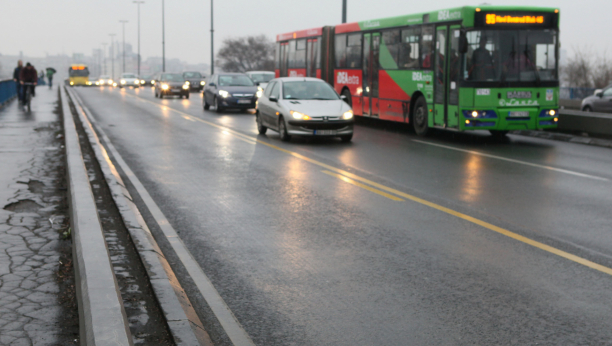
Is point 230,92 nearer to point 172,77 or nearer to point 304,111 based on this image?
point 304,111

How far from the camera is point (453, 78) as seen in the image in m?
16.6

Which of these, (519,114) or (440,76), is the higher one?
(440,76)

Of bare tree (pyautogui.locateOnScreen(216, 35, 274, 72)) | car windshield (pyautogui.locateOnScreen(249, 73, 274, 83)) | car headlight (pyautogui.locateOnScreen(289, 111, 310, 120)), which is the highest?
bare tree (pyautogui.locateOnScreen(216, 35, 274, 72))

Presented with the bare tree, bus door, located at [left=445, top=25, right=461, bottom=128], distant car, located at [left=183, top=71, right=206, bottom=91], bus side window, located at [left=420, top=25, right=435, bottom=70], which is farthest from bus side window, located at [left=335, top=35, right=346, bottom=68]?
the bare tree

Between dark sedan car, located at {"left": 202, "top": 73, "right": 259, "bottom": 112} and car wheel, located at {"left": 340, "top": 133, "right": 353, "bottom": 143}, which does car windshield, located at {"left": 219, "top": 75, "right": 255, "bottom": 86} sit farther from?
car wheel, located at {"left": 340, "top": 133, "right": 353, "bottom": 143}

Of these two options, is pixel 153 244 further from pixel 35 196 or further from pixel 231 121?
pixel 231 121

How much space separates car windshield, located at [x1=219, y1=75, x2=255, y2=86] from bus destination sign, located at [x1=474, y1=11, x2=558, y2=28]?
1455cm

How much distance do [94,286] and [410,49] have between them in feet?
50.7

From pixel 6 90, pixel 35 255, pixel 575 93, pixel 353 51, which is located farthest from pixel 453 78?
pixel 575 93

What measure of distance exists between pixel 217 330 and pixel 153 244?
2.07 meters

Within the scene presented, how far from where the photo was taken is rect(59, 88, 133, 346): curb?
3.76 m

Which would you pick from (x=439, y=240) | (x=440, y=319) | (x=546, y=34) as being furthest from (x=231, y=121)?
(x=440, y=319)

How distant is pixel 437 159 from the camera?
43.9 feet

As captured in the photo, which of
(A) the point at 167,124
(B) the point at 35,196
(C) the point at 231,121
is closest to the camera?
(B) the point at 35,196
